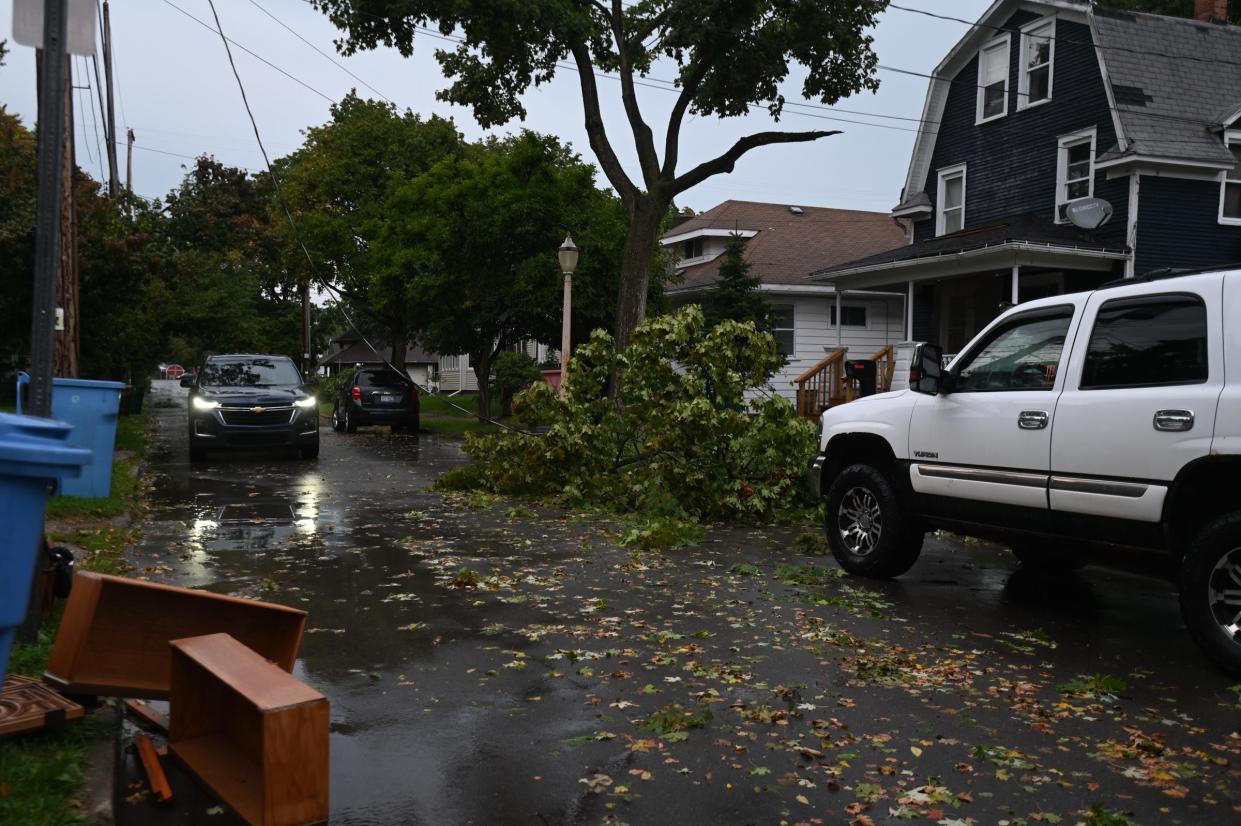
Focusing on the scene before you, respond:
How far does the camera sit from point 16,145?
24.4 meters

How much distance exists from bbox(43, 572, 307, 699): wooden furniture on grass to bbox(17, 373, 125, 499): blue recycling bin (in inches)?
284

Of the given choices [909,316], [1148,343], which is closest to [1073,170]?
[909,316]

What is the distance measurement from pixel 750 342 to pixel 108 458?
24.3ft

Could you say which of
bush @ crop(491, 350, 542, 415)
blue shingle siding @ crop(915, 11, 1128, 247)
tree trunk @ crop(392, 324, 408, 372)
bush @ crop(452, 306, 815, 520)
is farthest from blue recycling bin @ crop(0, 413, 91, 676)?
tree trunk @ crop(392, 324, 408, 372)

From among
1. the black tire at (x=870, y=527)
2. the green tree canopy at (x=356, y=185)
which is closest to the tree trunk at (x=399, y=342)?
the green tree canopy at (x=356, y=185)

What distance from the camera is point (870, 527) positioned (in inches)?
352

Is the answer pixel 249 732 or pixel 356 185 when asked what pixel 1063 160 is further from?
pixel 356 185

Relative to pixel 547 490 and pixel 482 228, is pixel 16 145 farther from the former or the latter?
pixel 547 490

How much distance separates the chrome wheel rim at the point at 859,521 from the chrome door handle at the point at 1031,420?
66.2 inches

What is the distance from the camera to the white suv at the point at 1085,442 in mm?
6066

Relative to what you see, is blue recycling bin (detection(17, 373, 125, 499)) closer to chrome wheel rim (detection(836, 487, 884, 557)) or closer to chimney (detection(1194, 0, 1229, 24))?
chrome wheel rim (detection(836, 487, 884, 557))

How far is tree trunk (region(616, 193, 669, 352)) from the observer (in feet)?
68.9

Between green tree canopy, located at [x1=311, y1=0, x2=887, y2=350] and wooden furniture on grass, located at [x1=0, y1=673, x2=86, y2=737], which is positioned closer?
wooden furniture on grass, located at [x1=0, y1=673, x2=86, y2=737]

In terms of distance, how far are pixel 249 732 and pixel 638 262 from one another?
56.3 feet
